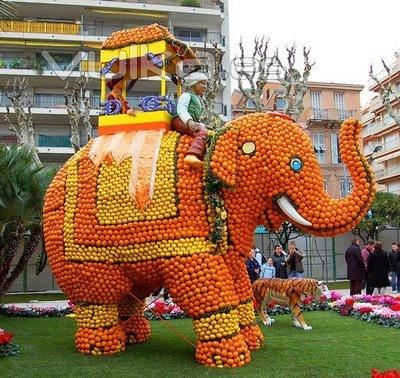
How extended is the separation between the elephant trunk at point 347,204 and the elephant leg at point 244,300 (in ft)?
2.81

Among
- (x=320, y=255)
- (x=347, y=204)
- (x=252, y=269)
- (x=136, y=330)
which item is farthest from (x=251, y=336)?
(x=320, y=255)

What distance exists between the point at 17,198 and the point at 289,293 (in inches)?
220

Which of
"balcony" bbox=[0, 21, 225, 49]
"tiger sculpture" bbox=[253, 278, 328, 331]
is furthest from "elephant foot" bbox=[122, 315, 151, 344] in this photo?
"balcony" bbox=[0, 21, 225, 49]

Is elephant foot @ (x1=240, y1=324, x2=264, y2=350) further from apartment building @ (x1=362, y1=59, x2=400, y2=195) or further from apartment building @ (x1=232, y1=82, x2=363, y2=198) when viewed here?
apartment building @ (x1=362, y1=59, x2=400, y2=195)

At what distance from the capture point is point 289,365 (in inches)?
243

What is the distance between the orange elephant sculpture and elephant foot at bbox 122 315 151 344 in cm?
65

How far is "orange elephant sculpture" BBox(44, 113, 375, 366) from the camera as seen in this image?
6039 mm

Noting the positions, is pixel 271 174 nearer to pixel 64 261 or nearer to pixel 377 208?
pixel 64 261

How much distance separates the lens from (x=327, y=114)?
40750mm

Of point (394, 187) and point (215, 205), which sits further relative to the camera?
point (394, 187)

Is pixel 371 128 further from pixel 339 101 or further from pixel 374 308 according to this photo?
pixel 374 308

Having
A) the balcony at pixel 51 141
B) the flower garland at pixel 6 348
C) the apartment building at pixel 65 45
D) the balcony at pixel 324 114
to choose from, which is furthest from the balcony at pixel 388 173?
the flower garland at pixel 6 348

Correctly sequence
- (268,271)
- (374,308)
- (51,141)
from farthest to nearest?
(51,141) < (268,271) < (374,308)

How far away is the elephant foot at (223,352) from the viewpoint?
593cm
